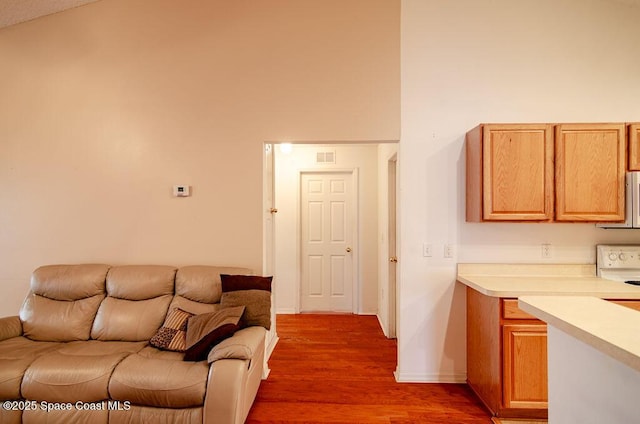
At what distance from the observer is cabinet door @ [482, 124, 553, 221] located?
2.36 meters

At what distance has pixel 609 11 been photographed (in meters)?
2.61

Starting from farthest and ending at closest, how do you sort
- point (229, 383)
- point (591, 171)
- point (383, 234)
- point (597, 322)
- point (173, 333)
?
point (383, 234), point (591, 171), point (173, 333), point (229, 383), point (597, 322)

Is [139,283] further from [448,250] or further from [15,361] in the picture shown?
[448,250]

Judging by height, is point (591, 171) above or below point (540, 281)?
above

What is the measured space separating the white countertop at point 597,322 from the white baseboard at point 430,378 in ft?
5.57

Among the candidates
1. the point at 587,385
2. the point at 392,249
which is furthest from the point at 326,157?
the point at 587,385

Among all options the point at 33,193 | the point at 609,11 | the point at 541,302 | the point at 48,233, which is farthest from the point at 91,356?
the point at 609,11

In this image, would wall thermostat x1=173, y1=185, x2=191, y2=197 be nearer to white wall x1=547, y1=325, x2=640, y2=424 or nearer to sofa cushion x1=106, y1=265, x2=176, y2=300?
sofa cushion x1=106, y1=265, x2=176, y2=300

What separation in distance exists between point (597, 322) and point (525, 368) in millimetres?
1366

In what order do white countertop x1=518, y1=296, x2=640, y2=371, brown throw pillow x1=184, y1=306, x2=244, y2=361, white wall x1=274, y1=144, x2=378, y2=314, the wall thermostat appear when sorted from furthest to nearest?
1. white wall x1=274, y1=144, x2=378, y2=314
2. the wall thermostat
3. brown throw pillow x1=184, y1=306, x2=244, y2=361
4. white countertop x1=518, y1=296, x2=640, y2=371

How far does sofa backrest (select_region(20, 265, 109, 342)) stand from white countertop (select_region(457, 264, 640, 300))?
9.85 feet

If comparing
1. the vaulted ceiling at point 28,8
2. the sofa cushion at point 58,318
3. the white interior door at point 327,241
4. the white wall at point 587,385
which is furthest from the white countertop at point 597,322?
the vaulted ceiling at point 28,8

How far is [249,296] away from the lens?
7.63ft

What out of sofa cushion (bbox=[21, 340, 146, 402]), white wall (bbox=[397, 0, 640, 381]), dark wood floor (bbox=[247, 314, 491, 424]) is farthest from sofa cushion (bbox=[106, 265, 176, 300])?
white wall (bbox=[397, 0, 640, 381])
